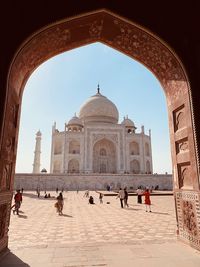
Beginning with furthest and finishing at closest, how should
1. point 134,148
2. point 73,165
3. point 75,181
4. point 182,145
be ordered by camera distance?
point 134,148 < point 73,165 < point 75,181 < point 182,145

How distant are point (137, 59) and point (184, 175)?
3.08m

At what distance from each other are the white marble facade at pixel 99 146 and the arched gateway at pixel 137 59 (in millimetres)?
30065

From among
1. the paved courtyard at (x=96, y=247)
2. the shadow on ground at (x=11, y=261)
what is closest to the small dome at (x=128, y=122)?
the paved courtyard at (x=96, y=247)

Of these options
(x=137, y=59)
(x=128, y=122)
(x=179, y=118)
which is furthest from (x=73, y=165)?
(x=179, y=118)

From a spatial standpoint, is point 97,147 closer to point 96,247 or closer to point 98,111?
point 98,111

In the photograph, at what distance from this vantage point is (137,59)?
582cm

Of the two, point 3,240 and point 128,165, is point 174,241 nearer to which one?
point 3,240

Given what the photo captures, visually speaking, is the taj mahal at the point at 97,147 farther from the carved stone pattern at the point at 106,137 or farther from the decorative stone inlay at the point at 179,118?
the decorative stone inlay at the point at 179,118

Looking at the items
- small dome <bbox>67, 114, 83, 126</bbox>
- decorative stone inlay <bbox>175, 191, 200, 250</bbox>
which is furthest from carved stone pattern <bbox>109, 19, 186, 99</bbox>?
small dome <bbox>67, 114, 83, 126</bbox>

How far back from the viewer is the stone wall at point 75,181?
2583 centimetres

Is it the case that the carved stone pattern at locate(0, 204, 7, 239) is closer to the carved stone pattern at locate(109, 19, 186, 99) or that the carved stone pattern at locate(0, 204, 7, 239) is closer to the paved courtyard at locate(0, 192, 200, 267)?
the paved courtyard at locate(0, 192, 200, 267)

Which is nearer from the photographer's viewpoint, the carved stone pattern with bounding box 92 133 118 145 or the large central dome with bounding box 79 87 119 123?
the carved stone pattern with bounding box 92 133 118 145

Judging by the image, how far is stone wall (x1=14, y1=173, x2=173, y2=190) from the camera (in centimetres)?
2583

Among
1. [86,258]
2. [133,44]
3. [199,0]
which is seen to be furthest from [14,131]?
[199,0]
